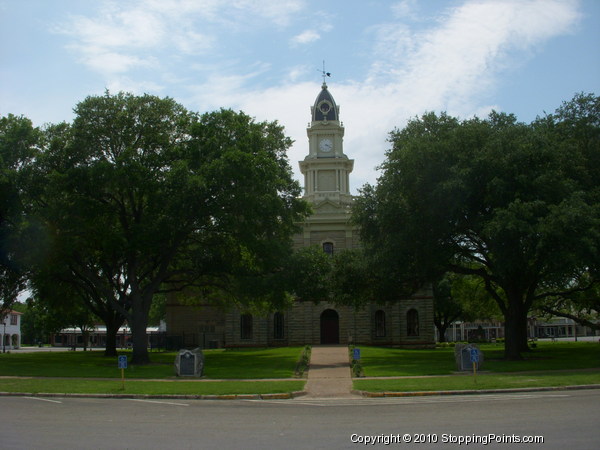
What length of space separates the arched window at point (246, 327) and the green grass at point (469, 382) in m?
36.4

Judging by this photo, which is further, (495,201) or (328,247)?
(328,247)

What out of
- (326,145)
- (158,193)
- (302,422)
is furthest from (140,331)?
(326,145)

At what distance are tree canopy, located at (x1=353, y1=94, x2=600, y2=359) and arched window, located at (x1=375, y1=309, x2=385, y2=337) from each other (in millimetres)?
21807

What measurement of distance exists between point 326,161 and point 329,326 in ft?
54.8

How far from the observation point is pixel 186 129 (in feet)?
115

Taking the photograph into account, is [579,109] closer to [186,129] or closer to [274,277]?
[274,277]

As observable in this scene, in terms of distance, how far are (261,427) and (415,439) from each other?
10.7 ft

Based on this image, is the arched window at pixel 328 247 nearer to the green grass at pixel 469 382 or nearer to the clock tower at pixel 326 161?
the clock tower at pixel 326 161

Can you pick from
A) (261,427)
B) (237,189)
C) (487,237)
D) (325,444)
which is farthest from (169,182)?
(325,444)

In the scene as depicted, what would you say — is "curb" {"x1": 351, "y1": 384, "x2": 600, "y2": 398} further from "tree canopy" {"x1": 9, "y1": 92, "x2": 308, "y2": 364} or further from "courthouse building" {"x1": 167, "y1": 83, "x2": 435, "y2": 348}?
"courthouse building" {"x1": 167, "y1": 83, "x2": 435, "y2": 348}

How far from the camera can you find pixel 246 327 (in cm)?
5797

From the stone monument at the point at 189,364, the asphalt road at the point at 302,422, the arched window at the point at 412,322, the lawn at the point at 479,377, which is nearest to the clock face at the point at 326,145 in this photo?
the arched window at the point at 412,322

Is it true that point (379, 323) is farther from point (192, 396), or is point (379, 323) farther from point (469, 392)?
point (192, 396)

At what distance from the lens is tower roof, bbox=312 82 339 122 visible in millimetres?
64625
